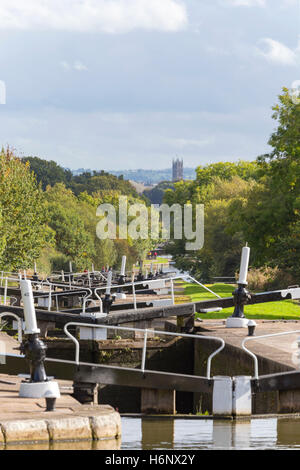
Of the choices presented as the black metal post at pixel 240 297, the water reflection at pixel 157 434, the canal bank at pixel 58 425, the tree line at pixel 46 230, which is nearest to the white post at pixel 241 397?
the water reflection at pixel 157 434

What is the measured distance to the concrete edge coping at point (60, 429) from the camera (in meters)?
10.7

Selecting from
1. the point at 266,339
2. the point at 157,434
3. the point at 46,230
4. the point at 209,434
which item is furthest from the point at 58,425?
the point at 46,230

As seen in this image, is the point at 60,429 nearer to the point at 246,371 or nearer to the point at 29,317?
the point at 29,317

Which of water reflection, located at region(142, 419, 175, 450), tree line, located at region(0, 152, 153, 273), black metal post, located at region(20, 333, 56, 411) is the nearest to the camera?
water reflection, located at region(142, 419, 175, 450)

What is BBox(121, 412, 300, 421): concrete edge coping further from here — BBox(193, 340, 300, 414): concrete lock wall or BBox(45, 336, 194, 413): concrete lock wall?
BBox(45, 336, 194, 413): concrete lock wall

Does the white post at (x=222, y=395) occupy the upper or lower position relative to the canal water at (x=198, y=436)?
upper

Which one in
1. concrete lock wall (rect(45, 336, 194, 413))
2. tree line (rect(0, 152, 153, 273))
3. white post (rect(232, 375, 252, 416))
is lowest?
concrete lock wall (rect(45, 336, 194, 413))

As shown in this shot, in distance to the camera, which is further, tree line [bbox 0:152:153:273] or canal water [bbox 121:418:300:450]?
tree line [bbox 0:152:153:273]

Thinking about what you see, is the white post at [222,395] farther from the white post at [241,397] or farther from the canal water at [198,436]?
the canal water at [198,436]

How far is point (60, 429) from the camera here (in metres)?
11.0

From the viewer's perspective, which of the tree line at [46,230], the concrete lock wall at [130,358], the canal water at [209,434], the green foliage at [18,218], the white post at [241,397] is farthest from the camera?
the tree line at [46,230]

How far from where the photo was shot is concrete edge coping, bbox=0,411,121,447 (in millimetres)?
10656

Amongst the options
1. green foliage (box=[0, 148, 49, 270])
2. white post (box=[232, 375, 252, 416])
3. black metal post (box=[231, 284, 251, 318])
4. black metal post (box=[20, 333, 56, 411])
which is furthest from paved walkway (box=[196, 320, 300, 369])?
green foliage (box=[0, 148, 49, 270])
